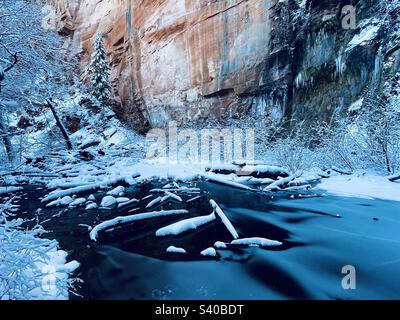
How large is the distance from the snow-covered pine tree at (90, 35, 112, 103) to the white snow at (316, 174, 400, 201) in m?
23.4

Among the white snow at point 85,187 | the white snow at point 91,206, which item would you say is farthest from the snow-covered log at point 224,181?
the white snow at point 91,206

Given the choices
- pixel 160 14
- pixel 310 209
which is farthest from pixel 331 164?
pixel 160 14

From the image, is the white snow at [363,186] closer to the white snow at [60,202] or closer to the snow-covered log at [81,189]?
the snow-covered log at [81,189]

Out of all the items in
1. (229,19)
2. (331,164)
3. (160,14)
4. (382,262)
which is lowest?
(382,262)

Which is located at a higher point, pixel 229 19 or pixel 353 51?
pixel 229 19

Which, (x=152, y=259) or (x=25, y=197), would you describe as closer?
(x=152, y=259)

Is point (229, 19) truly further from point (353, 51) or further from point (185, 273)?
point (185, 273)

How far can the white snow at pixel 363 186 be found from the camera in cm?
632

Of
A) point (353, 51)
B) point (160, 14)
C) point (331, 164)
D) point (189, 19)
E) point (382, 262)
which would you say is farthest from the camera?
point (160, 14)

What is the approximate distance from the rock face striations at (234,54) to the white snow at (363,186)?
618 centimetres

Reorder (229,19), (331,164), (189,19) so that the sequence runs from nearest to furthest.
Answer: (331,164) → (229,19) → (189,19)

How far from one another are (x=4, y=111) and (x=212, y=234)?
8.27 m

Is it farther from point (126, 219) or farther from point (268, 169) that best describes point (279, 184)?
point (126, 219)

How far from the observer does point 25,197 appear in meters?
7.30
